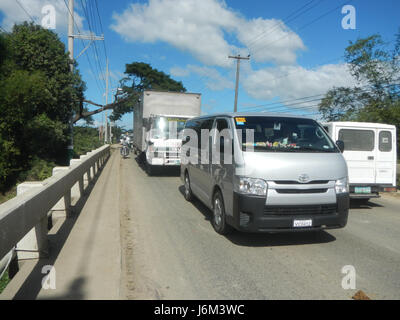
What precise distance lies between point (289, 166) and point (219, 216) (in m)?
1.69

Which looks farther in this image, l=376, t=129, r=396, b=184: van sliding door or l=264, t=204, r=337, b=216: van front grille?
l=376, t=129, r=396, b=184: van sliding door

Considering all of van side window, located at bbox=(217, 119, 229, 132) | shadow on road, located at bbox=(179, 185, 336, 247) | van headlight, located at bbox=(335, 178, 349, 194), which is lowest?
shadow on road, located at bbox=(179, 185, 336, 247)

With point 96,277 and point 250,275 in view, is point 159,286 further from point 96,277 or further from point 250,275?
point 250,275

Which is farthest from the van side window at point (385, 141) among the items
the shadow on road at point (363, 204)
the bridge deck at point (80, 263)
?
the bridge deck at point (80, 263)

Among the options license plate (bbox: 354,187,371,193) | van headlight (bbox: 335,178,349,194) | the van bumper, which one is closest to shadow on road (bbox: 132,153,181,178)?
license plate (bbox: 354,187,371,193)

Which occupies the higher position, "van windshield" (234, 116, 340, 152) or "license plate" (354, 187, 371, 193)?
"van windshield" (234, 116, 340, 152)

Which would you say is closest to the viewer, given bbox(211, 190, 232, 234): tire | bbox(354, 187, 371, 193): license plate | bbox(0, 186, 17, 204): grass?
bbox(211, 190, 232, 234): tire

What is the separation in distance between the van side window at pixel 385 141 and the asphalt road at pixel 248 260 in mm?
2403

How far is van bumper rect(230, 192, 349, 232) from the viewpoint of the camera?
4898 mm

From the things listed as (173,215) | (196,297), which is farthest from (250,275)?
(173,215)

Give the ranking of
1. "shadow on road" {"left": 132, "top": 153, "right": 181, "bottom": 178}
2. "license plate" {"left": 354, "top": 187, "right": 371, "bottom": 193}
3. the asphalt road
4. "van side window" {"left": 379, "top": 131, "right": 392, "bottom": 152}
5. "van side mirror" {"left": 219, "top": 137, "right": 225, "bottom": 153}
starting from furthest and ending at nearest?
"shadow on road" {"left": 132, "top": 153, "right": 181, "bottom": 178} < "van side window" {"left": 379, "top": 131, "right": 392, "bottom": 152} < "license plate" {"left": 354, "top": 187, "right": 371, "bottom": 193} < "van side mirror" {"left": 219, "top": 137, "right": 225, "bottom": 153} < the asphalt road

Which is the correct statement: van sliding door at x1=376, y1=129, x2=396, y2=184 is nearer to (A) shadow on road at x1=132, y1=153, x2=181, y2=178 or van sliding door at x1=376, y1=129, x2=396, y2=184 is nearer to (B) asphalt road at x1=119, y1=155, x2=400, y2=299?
(B) asphalt road at x1=119, y1=155, x2=400, y2=299
